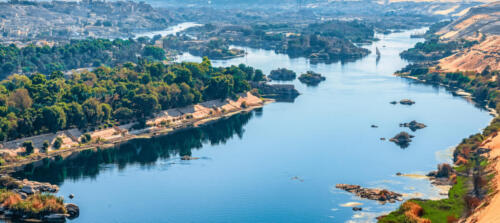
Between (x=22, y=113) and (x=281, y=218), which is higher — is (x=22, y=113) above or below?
above

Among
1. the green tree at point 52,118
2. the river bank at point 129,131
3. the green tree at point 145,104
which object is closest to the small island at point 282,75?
the river bank at point 129,131

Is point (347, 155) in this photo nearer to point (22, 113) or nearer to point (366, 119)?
point (366, 119)

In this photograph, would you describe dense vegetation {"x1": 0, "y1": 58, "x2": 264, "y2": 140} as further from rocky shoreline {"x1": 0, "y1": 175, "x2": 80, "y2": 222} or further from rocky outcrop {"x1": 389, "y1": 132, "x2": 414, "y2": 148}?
rocky outcrop {"x1": 389, "y1": 132, "x2": 414, "y2": 148}

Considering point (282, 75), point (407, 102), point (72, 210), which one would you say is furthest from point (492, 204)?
point (282, 75)

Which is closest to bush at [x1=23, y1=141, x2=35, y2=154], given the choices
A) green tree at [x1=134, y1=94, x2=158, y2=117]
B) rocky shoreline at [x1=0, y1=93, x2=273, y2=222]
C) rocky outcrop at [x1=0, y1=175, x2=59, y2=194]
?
rocky shoreline at [x1=0, y1=93, x2=273, y2=222]

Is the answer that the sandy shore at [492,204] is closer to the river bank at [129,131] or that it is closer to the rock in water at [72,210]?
the rock in water at [72,210]

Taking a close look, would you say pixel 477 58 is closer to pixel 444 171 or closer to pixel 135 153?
pixel 444 171

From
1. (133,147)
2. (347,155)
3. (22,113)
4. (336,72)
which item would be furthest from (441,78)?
(22,113)
